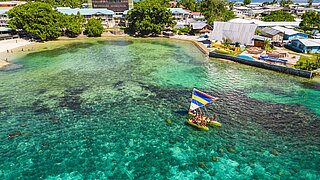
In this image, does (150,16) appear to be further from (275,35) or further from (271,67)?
(271,67)

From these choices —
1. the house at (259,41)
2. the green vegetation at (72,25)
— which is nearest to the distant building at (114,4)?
the green vegetation at (72,25)

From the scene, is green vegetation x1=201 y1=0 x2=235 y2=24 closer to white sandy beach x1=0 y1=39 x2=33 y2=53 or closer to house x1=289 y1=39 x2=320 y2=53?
house x1=289 y1=39 x2=320 y2=53

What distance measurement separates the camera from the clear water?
73.5 ft

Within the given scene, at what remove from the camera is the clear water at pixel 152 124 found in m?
22.4

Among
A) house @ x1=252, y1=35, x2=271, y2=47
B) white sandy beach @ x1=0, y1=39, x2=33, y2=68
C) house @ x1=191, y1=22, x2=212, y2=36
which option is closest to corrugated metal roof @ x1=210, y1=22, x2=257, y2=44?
house @ x1=252, y1=35, x2=271, y2=47

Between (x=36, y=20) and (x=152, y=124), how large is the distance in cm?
6511

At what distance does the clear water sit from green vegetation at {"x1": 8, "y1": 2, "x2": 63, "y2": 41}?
88.8ft

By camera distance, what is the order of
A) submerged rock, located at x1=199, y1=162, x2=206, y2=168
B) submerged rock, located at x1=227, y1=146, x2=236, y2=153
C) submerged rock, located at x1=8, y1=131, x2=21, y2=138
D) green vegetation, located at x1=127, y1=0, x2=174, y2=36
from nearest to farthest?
submerged rock, located at x1=199, y1=162, x2=206, y2=168 < submerged rock, located at x1=227, y1=146, x2=236, y2=153 < submerged rock, located at x1=8, y1=131, x2=21, y2=138 < green vegetation, located at x1=127, y1=0, x2=174, y2=36

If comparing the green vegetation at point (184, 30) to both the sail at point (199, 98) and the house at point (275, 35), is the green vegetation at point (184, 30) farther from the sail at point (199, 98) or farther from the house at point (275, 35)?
the sail at point (199, 98)

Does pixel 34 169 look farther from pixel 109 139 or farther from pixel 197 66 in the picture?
pixel 197 66

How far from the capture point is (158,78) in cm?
4544

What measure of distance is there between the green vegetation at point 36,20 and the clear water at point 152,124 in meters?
27.1

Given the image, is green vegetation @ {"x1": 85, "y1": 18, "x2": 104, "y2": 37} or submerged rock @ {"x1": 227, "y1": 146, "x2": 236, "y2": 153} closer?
submerged rock @ {"x1": 227, "y1": 146, "x2": 236, "y2": 153}

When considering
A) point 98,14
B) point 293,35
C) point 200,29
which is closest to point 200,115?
point 293,35
